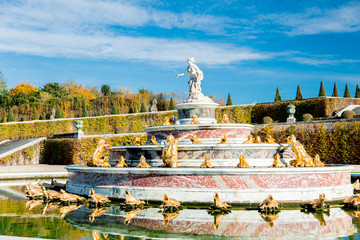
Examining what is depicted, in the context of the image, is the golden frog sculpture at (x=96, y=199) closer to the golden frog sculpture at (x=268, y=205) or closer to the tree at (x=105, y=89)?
the golden frog sculpture at (x=268, y=205)

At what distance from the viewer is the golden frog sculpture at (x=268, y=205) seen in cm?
1012

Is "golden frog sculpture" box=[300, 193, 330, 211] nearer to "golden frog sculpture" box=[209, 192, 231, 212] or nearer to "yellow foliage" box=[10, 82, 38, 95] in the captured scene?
"golden frog sculpture" box=[209, 192, 231, 212]

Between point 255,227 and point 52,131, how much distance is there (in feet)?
126

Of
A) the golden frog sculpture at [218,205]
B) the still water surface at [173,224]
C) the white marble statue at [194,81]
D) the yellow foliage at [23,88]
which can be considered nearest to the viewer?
the still water surface at [173,224]

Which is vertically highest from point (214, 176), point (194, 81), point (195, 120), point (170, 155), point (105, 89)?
point (105, 89)

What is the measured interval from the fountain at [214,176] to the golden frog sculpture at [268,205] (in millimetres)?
583

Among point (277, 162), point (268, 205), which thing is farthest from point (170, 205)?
point (277, 162)

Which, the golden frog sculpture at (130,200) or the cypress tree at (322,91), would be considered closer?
the golden frog sculpture at (130,200)

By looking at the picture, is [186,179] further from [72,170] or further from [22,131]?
[22,131]

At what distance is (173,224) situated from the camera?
8.71 meters

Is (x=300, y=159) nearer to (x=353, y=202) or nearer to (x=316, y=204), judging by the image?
(x=353, y=202)

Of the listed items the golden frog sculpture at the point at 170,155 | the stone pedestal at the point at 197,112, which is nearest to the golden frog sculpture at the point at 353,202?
the golden frog sculpture at the point at 170,155

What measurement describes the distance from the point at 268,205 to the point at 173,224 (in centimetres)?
289

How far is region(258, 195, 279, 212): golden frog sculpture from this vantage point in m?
10.1
